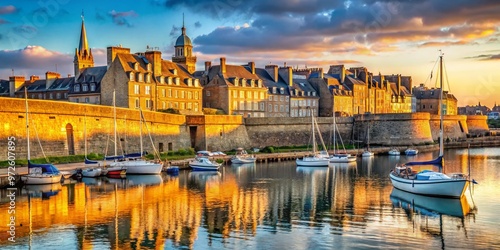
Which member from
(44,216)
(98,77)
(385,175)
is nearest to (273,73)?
(98,77)

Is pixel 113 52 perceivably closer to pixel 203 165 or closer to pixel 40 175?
pixel 203 165

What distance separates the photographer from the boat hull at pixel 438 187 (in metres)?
26.9

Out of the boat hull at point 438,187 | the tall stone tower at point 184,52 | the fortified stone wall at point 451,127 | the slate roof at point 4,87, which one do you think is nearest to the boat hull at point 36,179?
the boat hull at point 438,187

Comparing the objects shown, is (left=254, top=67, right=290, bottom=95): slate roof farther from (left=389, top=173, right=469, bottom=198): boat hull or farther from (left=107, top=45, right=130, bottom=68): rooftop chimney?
(left=389, top=173, right=469, bottom=198): boat hull

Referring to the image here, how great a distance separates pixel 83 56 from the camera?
74812mm

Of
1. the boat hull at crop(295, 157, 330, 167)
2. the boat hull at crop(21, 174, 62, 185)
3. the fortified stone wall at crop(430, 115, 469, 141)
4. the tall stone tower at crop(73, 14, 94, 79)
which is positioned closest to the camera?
the boat hull at crop(21, 174, 62, 185)

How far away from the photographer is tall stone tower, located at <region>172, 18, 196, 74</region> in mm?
68938

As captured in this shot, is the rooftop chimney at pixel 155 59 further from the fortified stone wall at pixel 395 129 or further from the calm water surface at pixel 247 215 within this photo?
the fortified stone wall at pixel 395 129

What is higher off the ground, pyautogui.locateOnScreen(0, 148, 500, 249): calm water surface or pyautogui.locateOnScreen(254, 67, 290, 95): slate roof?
pyautogui.locateOnScreen(254, 67, 290, 95): slate roof

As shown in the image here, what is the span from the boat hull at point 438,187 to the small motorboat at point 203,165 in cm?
1536

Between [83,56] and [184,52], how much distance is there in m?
14.1

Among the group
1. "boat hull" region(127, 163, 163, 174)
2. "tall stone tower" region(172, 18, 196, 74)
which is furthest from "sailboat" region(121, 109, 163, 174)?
"tall stone tower" region(172, 18, 196, 74)

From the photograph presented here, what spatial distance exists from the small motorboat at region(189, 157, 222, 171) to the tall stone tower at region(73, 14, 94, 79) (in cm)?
3644

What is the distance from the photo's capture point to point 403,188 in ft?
98.0
